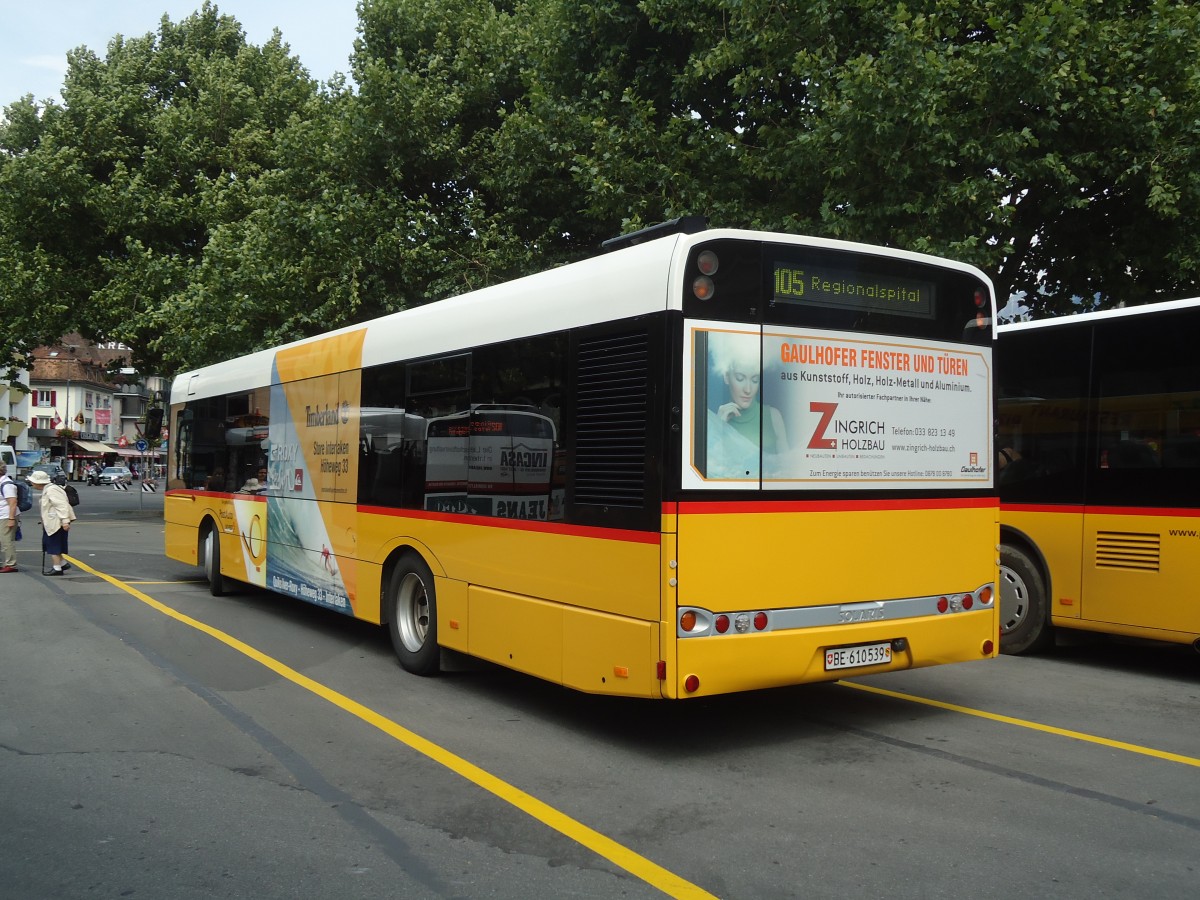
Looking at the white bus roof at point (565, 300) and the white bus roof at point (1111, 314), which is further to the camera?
the white bus roof at point (1111, 314)

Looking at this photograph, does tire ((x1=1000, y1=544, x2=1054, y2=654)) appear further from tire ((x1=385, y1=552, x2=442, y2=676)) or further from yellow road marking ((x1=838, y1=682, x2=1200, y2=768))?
tire ((x1=385, y1=552, x2=442, y2=676))

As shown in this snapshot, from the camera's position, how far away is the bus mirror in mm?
16422

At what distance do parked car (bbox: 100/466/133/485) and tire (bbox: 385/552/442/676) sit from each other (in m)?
61.6

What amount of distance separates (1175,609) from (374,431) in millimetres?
6549

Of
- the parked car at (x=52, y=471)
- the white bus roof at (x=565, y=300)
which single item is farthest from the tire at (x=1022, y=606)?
the parked car at (x=52, y=471)

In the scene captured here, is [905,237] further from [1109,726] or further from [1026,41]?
[1109,726]

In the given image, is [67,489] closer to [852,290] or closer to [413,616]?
[413,616]

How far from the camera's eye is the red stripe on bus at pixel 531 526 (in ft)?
18.9

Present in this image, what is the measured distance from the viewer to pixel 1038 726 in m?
6.79

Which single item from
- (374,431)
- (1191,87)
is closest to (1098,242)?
(1191,87)

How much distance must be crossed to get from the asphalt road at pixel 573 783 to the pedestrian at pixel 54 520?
7.10 metres

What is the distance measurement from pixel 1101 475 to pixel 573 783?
18.2 ft

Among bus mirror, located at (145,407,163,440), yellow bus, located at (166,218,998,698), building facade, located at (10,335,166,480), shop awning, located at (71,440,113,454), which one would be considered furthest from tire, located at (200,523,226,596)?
shop awning, located at (71,440,113,454)

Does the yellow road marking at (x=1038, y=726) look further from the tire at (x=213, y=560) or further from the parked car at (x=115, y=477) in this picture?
the parked car at (x=115, y=477)
